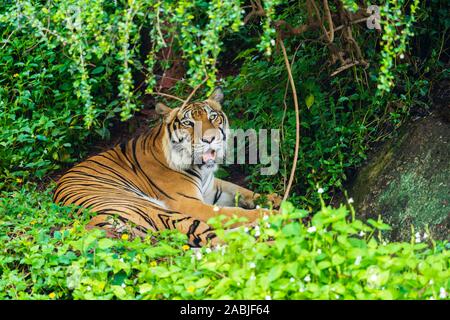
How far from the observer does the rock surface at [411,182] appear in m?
6.53

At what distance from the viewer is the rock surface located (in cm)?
653

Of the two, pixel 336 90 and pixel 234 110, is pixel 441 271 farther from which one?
pixel 234 110

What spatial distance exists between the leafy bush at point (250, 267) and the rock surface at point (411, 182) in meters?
0.92

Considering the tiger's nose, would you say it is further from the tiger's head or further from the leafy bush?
the leafy bush

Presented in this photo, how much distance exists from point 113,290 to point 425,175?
2.74 m

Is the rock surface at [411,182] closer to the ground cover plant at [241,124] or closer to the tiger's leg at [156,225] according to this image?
the ground cover plant at [241,124]

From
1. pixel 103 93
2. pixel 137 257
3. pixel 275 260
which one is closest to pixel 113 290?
pixel 137 257

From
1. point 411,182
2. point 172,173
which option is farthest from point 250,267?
point 172,173

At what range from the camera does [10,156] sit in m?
8.07

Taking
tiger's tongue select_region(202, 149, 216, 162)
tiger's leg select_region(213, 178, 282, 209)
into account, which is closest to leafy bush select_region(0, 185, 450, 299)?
tiger's tongue select_region(202, 149, 216, 162)

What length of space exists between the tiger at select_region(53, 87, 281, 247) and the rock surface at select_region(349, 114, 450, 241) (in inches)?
Result: 31.3

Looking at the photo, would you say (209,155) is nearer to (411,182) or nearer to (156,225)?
(156,225)

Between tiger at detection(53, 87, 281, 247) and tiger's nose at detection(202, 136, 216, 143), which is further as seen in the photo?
tiger's nose at detection(202, 136, 216, 143)

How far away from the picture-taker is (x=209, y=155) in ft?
24.8
